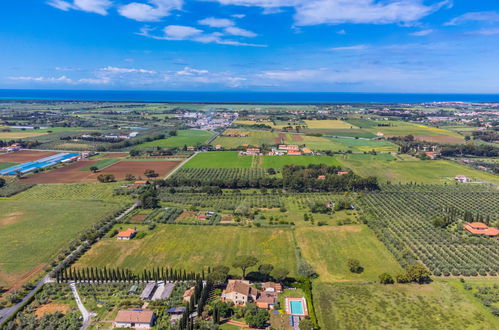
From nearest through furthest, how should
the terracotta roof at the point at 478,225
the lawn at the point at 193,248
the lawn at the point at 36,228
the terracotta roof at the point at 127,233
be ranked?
the lawn at the point at 36,228 → the lawn at the point at 193,248 → the terracotta roof at the point at 127,233 → the terracotta roof at the point at 478,225

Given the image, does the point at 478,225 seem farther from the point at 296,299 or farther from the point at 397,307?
the point at 296,299

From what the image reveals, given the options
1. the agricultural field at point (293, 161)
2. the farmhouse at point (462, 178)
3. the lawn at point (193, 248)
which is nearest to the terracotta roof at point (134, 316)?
the lawn at point (193, 248)

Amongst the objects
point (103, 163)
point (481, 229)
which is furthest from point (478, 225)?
point (103, 163)

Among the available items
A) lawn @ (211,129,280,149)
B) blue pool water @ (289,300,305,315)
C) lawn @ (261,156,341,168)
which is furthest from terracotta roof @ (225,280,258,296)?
lawn @ (211,129,280,149)

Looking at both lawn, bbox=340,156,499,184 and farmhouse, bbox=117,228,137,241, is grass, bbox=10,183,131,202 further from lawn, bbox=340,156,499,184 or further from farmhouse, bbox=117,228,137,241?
lawn, bbox=340,156,499,184

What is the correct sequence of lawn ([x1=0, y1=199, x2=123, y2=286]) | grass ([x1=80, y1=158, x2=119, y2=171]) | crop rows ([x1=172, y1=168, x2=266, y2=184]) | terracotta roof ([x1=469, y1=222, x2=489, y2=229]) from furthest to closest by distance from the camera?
grass ([x1=80, y1=158, x2=119, y2=171]), crop rows ([x1=172, y1=168, x2=266, y2=184]), terracotta roof ([x1=469, y1=222, x2=489, y2=229]), lawn ([x1=0, y1=199, x2=123, y2=286])

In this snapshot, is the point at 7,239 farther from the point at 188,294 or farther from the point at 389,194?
the point at 389,194

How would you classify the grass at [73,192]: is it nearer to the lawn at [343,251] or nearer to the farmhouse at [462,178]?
the lawn at [343,251]
